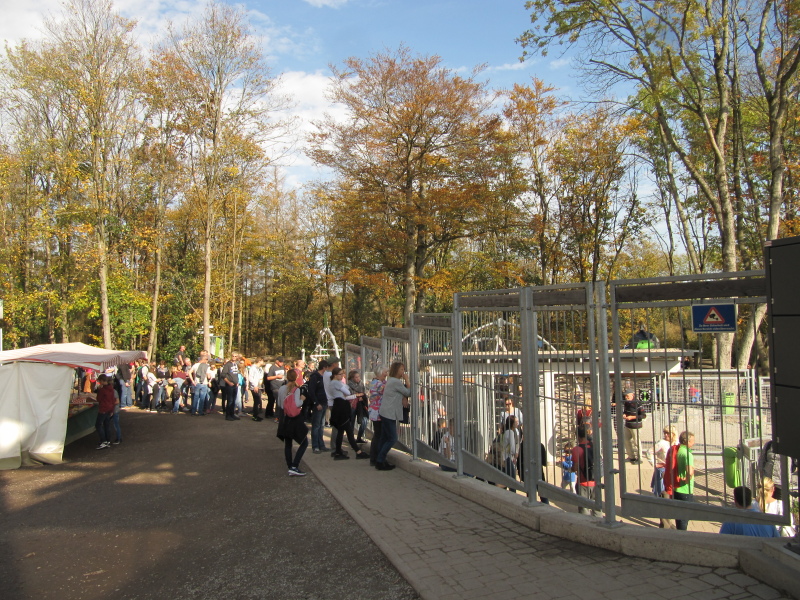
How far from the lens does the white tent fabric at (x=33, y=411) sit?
401 inches

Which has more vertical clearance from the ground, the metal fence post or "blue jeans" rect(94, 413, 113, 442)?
the metal fence post

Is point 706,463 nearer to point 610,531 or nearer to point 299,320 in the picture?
point 610,531

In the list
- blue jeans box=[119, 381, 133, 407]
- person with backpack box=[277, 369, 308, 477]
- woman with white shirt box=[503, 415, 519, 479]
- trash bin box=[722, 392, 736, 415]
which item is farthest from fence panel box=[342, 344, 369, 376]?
trash bin box=[722, 392, 736, 415]

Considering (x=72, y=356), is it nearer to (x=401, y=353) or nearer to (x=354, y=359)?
(x=354, y=359)

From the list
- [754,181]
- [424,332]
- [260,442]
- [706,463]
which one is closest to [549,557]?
[706,463]

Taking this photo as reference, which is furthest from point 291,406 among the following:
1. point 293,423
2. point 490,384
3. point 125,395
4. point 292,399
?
point 125,395

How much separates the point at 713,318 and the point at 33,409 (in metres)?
10.8

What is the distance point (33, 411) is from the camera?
1046 cm

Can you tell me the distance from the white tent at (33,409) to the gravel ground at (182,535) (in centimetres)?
39

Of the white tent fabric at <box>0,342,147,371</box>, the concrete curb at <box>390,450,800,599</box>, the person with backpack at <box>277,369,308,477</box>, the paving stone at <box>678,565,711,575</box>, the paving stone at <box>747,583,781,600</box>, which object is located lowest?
the paving stone at <box>678,565,711,575</box>

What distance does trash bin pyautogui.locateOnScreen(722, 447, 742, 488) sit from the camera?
4.24 m

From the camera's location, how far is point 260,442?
1230 cm

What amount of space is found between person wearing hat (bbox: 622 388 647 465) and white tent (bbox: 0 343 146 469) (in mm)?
9781

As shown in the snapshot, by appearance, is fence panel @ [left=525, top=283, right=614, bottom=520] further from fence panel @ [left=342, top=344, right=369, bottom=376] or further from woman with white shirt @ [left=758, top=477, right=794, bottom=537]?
fence panel @ [left=342, top=344, right=369, bottom=376]
